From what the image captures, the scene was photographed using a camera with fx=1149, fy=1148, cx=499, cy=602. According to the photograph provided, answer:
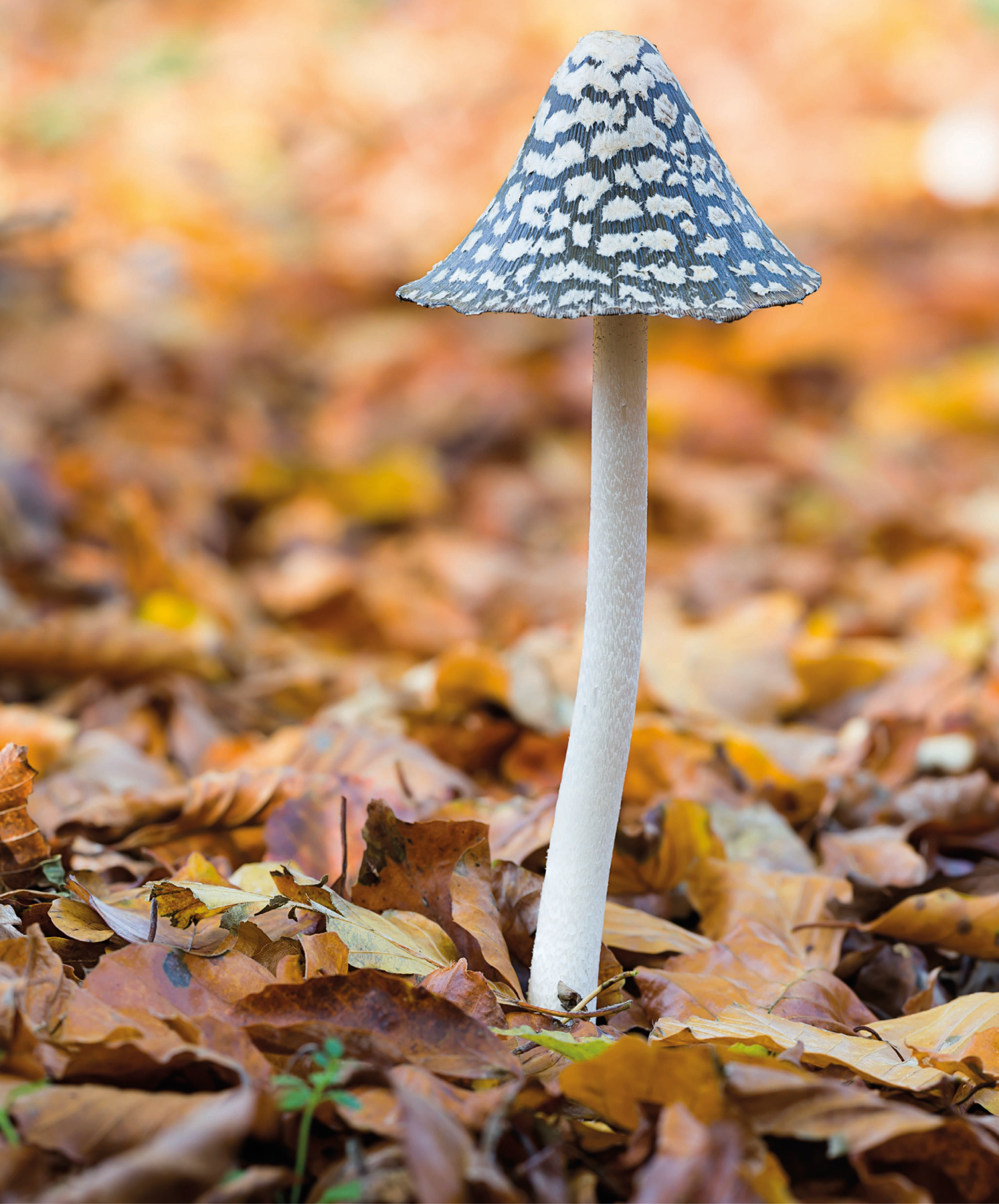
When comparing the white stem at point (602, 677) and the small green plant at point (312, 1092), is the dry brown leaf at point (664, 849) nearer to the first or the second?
the white stem at point (602, 677)

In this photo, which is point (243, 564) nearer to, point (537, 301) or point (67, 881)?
point (67, 881)

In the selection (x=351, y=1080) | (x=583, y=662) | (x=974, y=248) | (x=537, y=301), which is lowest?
(x=351, y=1080)

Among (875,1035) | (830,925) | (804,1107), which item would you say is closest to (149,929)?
(804,1107)

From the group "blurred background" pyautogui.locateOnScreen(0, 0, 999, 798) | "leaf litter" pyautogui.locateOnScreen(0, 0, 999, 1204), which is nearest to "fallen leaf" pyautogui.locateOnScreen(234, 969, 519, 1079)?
"leaf litter" pyautogui.locateOnScreen(0, 0, 999, 1204)

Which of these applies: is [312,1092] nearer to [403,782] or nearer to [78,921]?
[78,921]

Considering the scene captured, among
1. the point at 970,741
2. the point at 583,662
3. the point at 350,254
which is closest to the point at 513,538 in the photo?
the point at 970,741

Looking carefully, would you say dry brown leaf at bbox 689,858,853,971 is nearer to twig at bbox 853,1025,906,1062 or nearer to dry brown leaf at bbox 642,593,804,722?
twig at bbox 853,1025,906,1062

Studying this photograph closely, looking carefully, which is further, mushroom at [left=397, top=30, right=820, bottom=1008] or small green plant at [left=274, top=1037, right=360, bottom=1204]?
mushroom at [left=397, top=30, right=820, bottom=1008]

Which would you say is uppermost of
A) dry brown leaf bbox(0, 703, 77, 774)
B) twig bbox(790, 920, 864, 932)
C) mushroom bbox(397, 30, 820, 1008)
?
mushroom bbox(397, 30, 820, 1008)
